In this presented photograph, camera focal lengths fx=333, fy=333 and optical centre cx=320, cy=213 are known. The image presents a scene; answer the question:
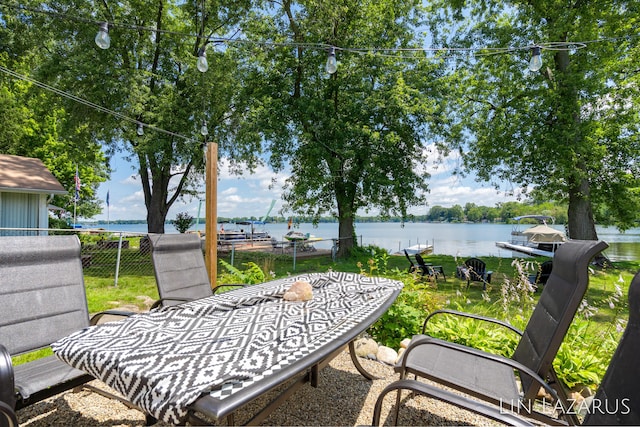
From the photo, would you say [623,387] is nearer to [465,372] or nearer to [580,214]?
[465,372]

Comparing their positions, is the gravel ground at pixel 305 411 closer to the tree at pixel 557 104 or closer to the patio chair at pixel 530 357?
the patio chair at pixel 530 357

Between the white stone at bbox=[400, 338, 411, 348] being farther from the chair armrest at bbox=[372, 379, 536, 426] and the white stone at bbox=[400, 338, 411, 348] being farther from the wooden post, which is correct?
the wooden post

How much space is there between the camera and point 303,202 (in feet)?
43.2

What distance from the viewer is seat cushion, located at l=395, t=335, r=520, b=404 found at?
5.92 ft

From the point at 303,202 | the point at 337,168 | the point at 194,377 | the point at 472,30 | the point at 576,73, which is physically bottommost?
the point at 194,377

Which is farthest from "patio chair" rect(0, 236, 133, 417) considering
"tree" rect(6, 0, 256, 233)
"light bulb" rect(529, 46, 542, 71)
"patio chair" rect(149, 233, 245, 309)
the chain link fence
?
"tree" rect(6, 0, 256, 233)

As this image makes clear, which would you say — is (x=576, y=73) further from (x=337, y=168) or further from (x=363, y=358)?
(x=363, y=358)

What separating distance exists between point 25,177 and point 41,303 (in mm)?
12341

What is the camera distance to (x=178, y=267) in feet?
11.4

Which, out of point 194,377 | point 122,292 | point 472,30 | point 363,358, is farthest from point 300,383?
point 472,30

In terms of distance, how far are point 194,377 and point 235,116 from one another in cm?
1254

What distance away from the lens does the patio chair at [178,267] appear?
325cm

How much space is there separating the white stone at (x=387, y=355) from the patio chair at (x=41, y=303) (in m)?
2.36

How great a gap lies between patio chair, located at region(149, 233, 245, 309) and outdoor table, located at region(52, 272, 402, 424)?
114 cm
